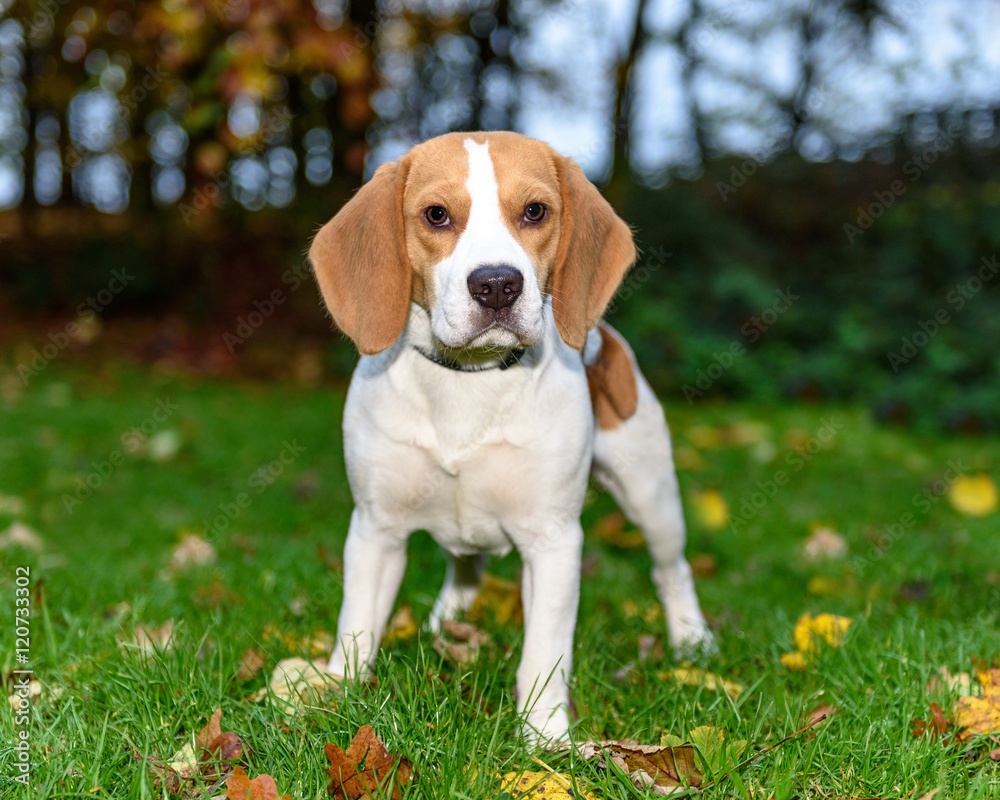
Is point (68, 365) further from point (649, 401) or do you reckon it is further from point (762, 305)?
point (649, 401)

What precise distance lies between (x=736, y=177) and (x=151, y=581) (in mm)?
9826

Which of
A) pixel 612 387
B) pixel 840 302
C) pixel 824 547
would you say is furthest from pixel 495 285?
pixel 840 302

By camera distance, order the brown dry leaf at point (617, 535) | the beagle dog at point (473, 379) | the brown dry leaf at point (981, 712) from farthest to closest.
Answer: the brown dry leaf at point (617, 535)
the beagle dog at point (473, 379)
the brown dry leaf at point (981, 712)

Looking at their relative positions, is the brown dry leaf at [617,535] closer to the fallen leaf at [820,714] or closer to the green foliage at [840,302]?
the fallen leaf at [820,714]

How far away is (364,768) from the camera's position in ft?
7.23

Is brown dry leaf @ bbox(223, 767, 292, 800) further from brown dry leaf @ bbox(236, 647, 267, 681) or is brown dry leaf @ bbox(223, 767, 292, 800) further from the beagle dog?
brown dry leaf @ bbox(236, 647, 267, 681)

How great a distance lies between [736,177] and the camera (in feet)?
39.3

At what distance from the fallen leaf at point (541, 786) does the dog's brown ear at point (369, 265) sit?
1.19m

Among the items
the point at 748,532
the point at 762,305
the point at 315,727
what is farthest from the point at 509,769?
the point at 762,305

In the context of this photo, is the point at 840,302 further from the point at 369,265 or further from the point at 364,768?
the point at 364,768

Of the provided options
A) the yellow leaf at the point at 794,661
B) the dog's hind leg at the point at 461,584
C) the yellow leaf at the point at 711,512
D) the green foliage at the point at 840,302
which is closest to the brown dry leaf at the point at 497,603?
the dog's hind leg at the point at 461,584

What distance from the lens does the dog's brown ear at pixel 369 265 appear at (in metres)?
2.70

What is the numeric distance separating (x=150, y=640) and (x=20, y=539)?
217cm

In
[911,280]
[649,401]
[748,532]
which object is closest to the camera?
[649,401]
